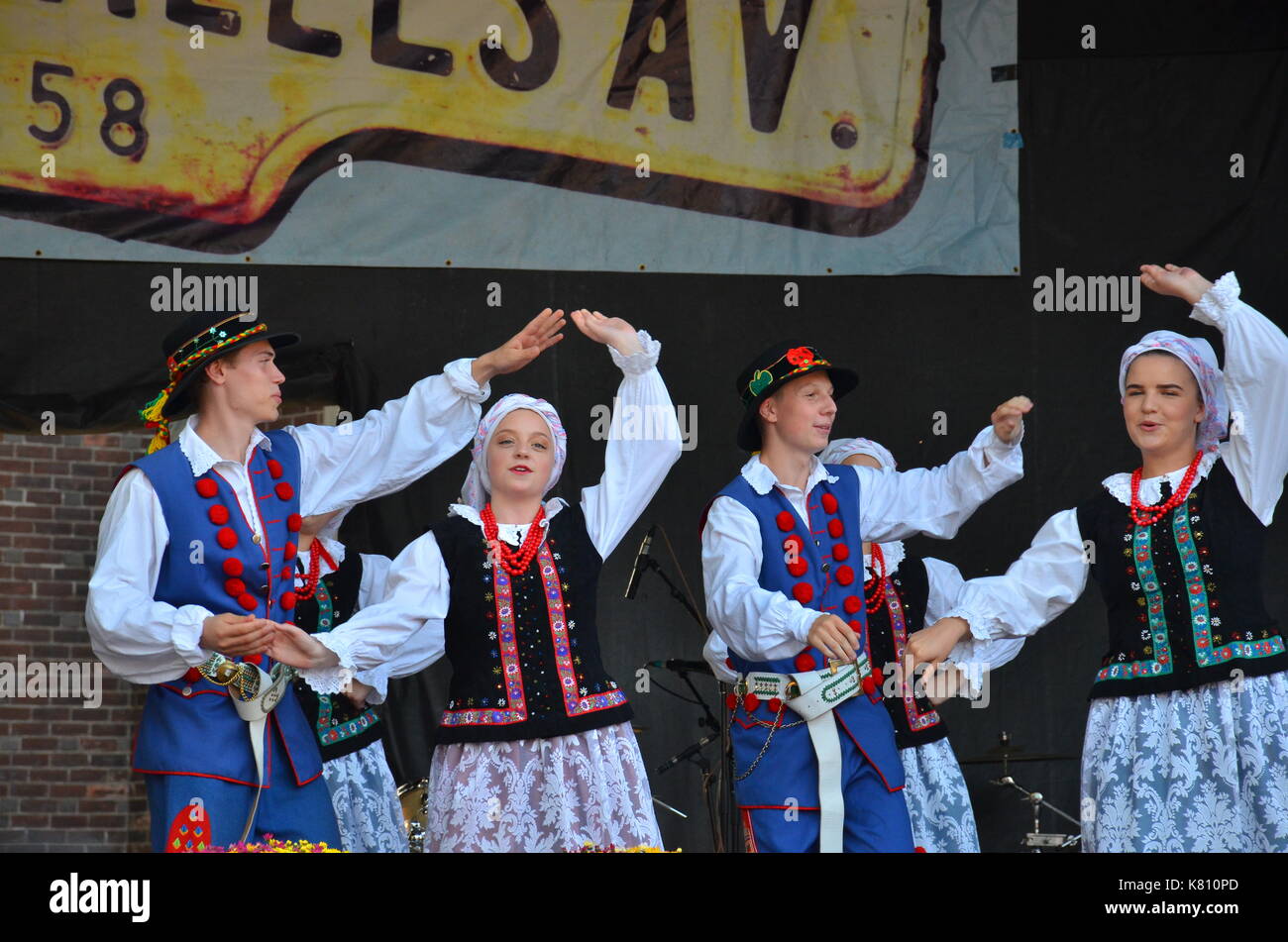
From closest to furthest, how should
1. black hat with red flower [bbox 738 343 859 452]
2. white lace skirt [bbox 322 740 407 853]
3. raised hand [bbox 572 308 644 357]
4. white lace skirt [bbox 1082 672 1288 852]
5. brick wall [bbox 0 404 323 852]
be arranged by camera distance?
white lace skirt [bbox 1082 672 1288 852] → raised hand [bbox 572 308 644 357] → black hat with red flower [bbox 738 343 859 452] → white lace skirt [bbox 322 740 407 853] → brick wall [bbox 0 404 323 852]

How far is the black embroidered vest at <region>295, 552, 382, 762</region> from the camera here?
5.36 m

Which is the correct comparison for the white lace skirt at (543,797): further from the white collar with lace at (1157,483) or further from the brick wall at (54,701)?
the brick wall at (54,701)

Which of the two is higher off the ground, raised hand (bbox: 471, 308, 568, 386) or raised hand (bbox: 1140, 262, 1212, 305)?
raised hand (bbox: 1140, 262, 1212, 305)

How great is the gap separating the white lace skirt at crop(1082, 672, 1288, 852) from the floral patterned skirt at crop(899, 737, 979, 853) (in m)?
1.07

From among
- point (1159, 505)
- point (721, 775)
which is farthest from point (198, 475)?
Result: point (1159, 505)

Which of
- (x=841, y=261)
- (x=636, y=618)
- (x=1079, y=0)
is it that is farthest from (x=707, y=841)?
(x=1079, y=0)

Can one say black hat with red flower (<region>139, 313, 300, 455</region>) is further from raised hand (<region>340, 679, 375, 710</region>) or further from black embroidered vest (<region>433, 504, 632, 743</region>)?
raised hand (<region>340, 679, 375, 710</region>)

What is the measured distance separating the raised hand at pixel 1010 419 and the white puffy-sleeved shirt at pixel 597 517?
2.86ft

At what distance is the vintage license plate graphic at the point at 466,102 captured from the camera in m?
5.96

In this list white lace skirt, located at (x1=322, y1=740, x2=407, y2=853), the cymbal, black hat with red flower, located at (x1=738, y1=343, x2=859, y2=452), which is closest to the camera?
black hat with red flower, located at (x1=738, y1=343, x2=859, y2=452)

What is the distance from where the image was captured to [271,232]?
609 centimetres

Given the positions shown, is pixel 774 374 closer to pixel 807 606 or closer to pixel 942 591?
pixel 807 606

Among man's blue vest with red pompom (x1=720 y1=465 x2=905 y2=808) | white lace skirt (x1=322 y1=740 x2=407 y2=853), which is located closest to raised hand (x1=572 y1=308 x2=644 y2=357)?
man's blue vest with red pompom (x1=720 y1=465 x2=905 y2=808)

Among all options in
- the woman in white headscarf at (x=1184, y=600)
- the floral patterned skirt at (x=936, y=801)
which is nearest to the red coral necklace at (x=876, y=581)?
the floral patterned skirt at (x=936, y=801)
